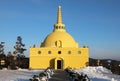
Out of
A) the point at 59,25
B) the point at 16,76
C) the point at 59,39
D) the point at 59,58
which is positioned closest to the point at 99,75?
the point at 16,76

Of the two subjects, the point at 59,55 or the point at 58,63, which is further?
the point at 59,55

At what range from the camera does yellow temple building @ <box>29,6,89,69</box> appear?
54.2m

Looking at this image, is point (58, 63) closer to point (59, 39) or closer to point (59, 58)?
point (59, 58)

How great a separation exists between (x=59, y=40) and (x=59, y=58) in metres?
3.28

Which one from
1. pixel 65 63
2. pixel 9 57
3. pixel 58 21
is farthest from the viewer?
pixel 9 57

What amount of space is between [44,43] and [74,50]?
6.13 metres

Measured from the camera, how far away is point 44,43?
56875mm

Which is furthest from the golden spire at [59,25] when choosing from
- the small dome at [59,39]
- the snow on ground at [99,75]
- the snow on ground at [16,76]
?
the snow on ground at [16,76]

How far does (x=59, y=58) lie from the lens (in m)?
54.3

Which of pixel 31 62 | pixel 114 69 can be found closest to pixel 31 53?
pixel 31 62

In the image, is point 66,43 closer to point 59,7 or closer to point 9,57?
point 59,7

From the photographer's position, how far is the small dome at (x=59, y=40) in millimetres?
55094

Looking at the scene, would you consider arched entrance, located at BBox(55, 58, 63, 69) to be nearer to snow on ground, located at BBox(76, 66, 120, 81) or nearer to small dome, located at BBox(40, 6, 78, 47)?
small dome, located at BBox(40, 6, 78, 47)

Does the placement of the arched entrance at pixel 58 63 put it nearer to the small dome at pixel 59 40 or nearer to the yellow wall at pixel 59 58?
the yellow wall at pixel 59 58
